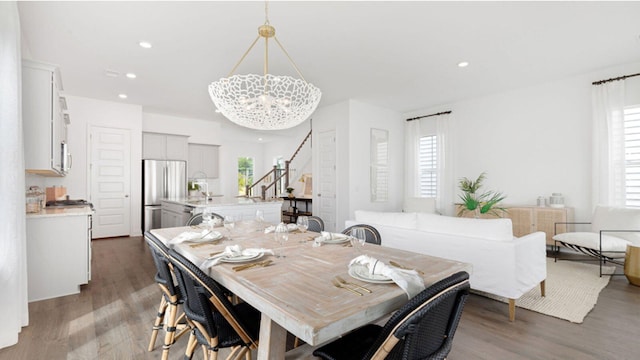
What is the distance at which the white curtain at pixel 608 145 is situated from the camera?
4.45 metres

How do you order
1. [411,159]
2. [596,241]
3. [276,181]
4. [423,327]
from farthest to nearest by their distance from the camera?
1. [276,181]
2. [411,159]
3. [596,241]
4. [423,327]

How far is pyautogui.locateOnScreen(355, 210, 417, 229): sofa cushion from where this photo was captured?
327 cm

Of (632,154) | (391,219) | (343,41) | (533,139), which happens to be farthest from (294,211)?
(632,154)

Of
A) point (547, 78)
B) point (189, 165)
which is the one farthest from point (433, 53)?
point (189, 165)

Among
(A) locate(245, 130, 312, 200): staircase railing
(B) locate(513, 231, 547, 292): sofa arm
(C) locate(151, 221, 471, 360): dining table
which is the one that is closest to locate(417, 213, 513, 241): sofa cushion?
(B) locate(513, 231, 547, 292): sofa arm

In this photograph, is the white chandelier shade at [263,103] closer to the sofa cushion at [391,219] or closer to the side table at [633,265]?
the sofa cushion at [391,219]

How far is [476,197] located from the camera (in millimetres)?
6094

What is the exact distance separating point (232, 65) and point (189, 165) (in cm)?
423

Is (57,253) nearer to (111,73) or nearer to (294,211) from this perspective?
(111,73)

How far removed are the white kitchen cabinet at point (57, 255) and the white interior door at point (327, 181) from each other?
4.20 m

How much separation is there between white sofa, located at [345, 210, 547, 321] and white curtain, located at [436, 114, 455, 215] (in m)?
3.50

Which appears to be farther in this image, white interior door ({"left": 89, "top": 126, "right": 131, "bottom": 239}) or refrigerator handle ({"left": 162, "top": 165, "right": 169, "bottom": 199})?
refrigerator handle ({"left": 162, "top": 165, "right": 169, "bottom": 199})

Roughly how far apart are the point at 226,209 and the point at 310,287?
3438mm

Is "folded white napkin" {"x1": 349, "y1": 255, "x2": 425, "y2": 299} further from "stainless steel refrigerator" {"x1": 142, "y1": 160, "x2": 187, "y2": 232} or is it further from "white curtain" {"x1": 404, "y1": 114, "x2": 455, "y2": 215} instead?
"stainless steel refrigerator" {"x1": 142, "y1": 160, "x2": 187, "y2": 232}
